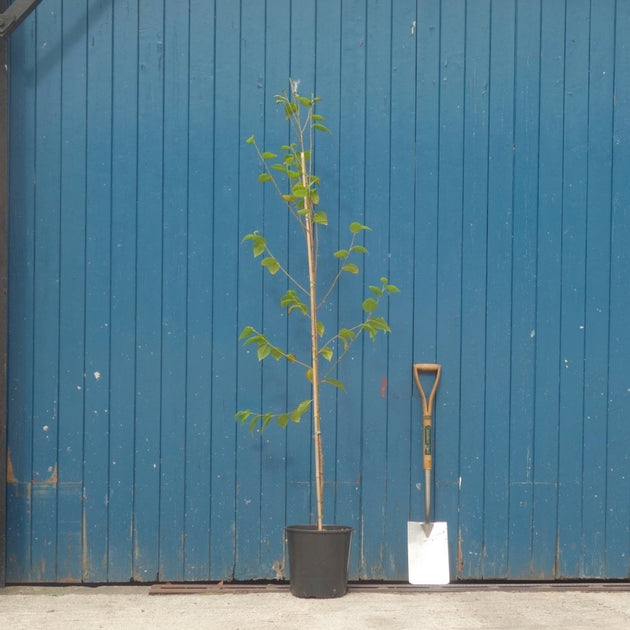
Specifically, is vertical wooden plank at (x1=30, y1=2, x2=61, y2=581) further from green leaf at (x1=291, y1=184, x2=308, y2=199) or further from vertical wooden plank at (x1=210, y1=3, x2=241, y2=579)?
green leaf at (x1=291, y1=184, x2=308, y2=199)

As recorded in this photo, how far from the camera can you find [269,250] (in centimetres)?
474

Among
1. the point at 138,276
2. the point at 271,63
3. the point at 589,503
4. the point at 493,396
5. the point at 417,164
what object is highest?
the point at 271,63

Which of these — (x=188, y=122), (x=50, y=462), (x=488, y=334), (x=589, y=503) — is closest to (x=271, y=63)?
(x=188, y=122)

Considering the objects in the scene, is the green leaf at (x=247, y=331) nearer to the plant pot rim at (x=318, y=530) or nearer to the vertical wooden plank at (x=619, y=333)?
the plant pot rim at (x=318, y=530)

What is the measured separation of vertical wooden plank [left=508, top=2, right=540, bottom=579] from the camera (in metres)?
4.80

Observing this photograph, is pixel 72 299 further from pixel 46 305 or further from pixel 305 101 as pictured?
pixel 305 101

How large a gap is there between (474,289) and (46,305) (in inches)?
71.6

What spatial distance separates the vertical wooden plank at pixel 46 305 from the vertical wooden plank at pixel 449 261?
1.62 m

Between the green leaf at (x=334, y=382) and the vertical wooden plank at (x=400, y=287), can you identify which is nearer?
the green leaf at (x=334, y=382)

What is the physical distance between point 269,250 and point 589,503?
1757mm

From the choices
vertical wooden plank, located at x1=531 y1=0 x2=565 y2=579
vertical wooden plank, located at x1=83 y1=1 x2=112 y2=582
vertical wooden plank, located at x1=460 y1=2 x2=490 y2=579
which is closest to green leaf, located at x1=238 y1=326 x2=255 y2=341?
vertical wooden plank, located at x1=83 y1=1 x2=112 y2=582

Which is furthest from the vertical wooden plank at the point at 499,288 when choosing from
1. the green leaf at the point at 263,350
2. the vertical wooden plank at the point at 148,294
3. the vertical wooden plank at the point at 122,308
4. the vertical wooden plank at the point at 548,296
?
the vertical wooden plank at the point at 122,308

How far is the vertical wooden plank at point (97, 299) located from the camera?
185 inches

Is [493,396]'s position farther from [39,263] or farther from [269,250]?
[39,263]
